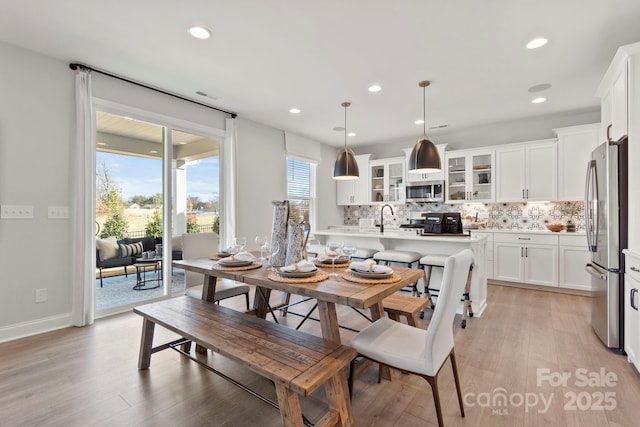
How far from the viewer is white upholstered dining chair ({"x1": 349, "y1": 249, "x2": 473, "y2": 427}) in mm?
1511

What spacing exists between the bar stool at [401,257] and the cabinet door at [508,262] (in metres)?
2.00

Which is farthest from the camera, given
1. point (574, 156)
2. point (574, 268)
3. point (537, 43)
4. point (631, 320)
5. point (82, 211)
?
point (574, 156)

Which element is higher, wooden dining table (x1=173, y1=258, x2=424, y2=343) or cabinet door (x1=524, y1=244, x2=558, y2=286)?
wooden dining table (x1=173, y1=258, x2=424, y2=343)

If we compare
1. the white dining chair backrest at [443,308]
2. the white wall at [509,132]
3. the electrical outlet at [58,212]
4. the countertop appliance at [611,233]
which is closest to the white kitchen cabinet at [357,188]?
the white wall at [509,132]

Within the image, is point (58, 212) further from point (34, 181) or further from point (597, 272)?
point (597, 272)

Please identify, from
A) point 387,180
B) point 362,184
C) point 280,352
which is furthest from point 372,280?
point 362,184

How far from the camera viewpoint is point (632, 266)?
2283 millimetres

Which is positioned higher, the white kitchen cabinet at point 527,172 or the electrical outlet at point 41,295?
the white kitchen cabinet at point 527,172

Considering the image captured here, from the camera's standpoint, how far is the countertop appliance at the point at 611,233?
2.48 meters

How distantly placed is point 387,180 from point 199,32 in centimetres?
471

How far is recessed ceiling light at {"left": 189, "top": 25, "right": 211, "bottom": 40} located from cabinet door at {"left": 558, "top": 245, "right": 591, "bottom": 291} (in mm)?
5254

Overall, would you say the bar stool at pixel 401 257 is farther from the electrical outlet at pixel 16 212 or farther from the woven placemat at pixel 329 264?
the electrical outlet at pixel 16 212

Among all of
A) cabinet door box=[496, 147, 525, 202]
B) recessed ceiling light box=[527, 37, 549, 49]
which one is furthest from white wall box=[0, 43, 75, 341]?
cabinet door box=[496, 147, 525, 202]

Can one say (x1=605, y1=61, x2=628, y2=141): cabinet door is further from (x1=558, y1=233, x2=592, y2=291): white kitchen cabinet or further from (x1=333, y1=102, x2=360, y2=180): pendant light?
(x1=333, y1=102, x2=360, y2=180): pendant light
